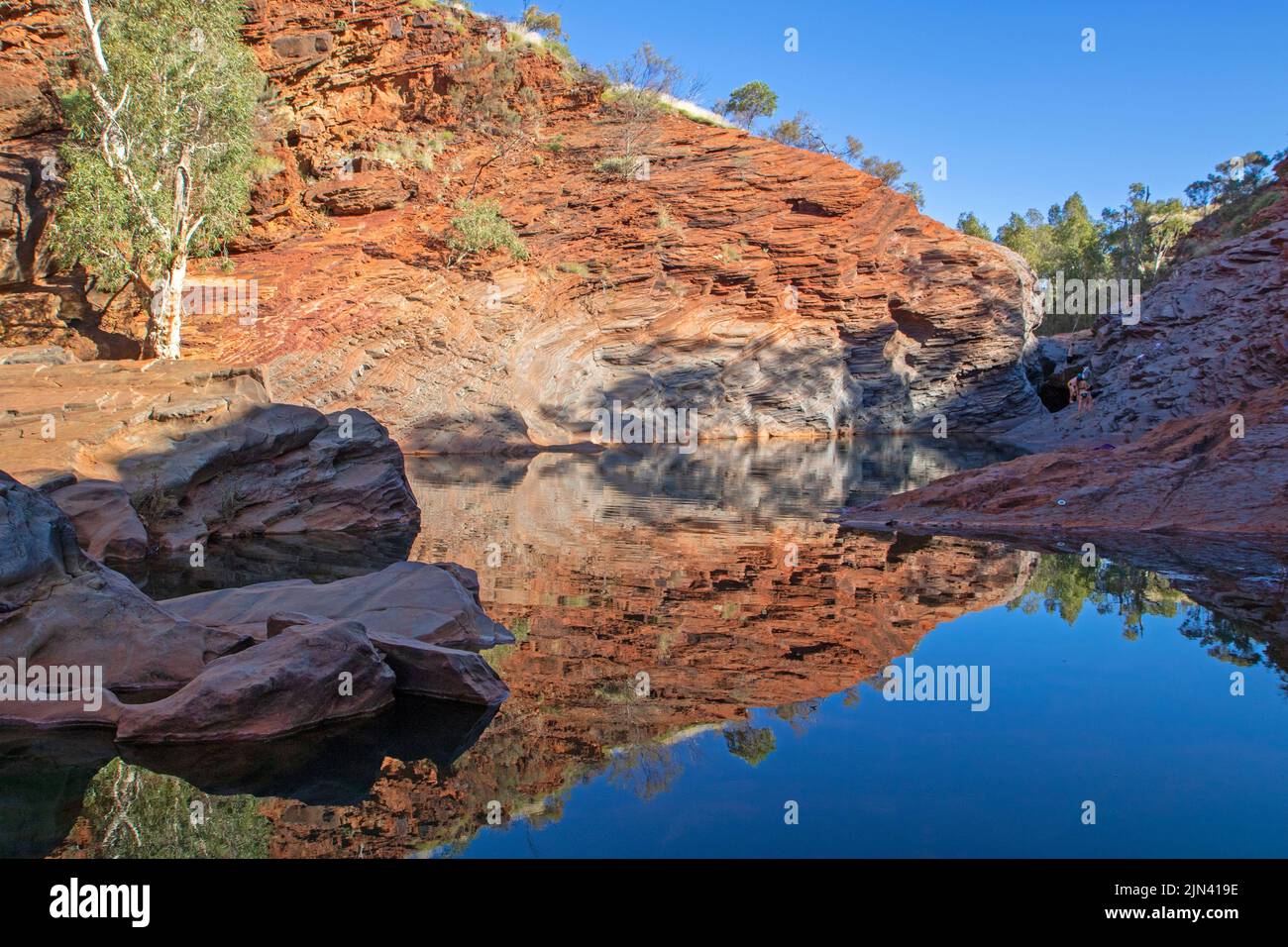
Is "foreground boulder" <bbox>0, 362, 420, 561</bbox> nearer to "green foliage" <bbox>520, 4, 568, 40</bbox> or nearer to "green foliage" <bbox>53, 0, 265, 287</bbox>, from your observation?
"green foliage" <bbox>53, 0, 265, 287</bbox>

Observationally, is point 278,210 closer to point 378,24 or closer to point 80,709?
point 378,24

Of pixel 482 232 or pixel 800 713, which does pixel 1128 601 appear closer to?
pixel 800 713

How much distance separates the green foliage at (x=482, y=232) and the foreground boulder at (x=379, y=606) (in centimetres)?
2438

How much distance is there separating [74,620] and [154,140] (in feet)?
68.0

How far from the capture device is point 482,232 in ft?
98.4

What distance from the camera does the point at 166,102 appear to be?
22.3 m

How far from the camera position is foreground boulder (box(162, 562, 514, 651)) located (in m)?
6.36

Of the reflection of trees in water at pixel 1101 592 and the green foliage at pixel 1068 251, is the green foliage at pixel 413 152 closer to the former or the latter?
the reflection of trees in water at pixel 1101 592

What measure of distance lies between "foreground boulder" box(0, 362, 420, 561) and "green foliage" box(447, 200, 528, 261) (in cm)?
1644

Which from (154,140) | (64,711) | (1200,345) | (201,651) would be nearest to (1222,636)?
(201,651)

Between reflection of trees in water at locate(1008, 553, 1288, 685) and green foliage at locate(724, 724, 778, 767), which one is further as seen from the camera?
reflection of trees in water at locate(1008, 553, 1288, 685)

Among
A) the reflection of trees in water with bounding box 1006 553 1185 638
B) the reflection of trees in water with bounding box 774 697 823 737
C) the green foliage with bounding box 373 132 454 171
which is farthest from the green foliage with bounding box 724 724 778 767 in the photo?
the green foliage with bounding box 373 132 454 171

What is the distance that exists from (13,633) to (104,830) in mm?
2366

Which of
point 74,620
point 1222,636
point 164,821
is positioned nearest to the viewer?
point 164,821
